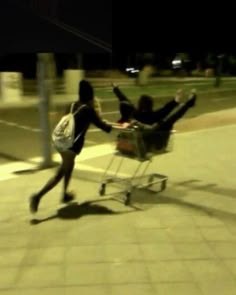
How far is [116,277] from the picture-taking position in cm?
441

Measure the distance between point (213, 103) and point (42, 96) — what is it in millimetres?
14000

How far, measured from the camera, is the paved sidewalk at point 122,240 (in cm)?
432

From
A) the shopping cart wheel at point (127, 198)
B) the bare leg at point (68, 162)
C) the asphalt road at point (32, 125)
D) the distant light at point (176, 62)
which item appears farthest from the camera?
the distant light at point (176, 62)

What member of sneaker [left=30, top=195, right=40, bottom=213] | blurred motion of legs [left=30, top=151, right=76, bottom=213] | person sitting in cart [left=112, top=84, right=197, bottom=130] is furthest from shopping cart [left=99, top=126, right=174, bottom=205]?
sneaker [left=30, top=195, right=40, bottom=213]

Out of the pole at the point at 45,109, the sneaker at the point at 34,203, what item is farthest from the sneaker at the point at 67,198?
the pole at the point at 45,109

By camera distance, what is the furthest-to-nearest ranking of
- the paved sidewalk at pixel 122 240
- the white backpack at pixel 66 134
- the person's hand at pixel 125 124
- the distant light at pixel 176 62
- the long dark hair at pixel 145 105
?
the distant light at pixel 176 62 < the long dark hair at pixel 145 105 < the person's hand at pixel 125 124 < the white backpack at pixel 66 134 < the paved sidewalk at pixel 122 240

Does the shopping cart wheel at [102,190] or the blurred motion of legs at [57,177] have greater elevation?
the blurred motion of legs at [57,177]

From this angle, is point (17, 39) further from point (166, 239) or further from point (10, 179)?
point (166, 239)

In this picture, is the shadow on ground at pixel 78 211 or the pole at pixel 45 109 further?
the pole at pixel 45 109

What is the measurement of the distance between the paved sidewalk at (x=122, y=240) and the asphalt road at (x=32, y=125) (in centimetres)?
125

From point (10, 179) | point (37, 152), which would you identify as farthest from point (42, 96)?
point (37, 152)

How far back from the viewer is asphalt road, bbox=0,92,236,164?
10273mm

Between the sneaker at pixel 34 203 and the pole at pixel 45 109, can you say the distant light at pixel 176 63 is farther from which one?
the sneaker at pixel 34 203

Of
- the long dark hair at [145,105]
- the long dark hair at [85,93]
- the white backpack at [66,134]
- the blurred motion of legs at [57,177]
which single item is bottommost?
the blurred motion of legs at [57,177]
